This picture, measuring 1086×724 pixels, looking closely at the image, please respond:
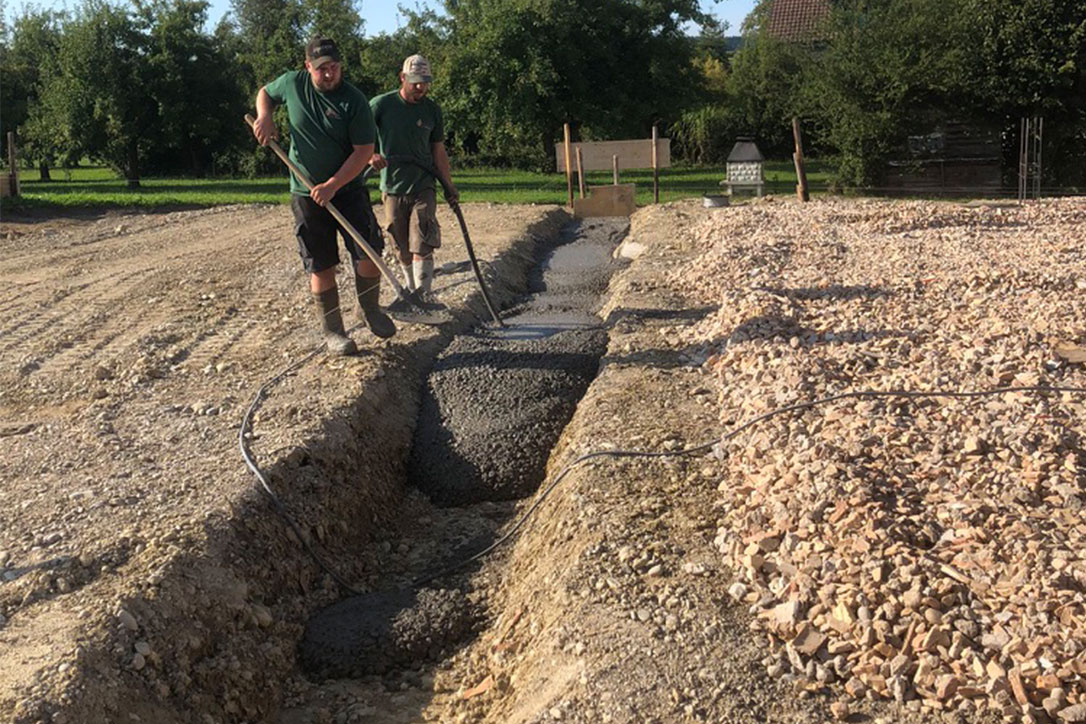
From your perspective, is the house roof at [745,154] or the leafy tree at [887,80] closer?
the leafy tree at [887,80]

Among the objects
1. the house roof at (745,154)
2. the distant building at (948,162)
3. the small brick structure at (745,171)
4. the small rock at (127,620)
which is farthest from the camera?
the distant building at (948,162)

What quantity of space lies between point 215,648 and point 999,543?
2.90 metres

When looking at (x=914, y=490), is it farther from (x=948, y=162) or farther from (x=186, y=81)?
(x=186, y=81)

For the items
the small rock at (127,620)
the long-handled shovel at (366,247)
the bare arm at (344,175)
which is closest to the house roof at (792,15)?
the long-handled shovel at (366,247)

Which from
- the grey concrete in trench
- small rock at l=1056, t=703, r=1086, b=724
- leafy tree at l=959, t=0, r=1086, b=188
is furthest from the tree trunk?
small rock at l=1056, t=703, r=1086, b=724

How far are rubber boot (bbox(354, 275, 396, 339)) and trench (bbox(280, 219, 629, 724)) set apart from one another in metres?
0.43

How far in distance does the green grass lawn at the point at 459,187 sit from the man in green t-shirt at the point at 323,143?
499 inches

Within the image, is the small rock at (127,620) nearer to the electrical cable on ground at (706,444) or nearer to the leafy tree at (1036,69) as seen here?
the electrical cable on ground at (706,444)

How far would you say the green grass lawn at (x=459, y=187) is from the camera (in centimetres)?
2097

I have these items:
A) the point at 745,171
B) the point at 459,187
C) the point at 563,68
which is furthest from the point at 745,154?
the point at 459,187

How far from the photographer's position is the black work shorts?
6594 mm

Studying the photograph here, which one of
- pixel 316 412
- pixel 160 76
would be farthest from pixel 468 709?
pixel 160 76

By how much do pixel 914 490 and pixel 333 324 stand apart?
4041mm

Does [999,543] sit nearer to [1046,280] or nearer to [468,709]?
[468,709]
